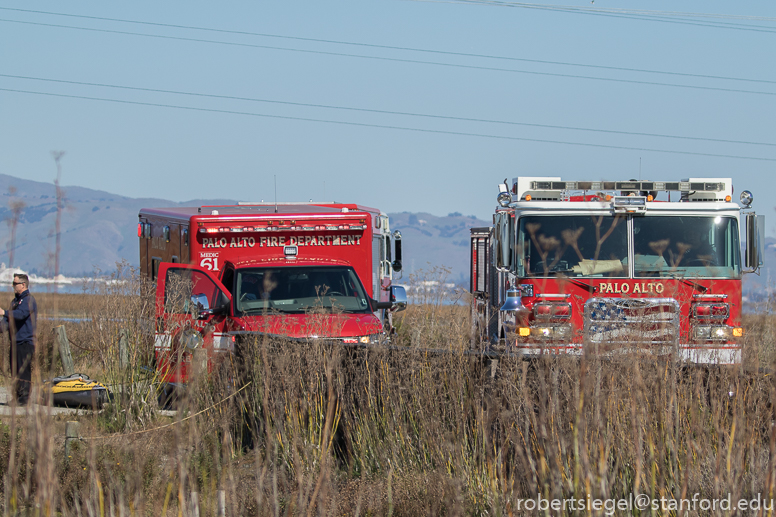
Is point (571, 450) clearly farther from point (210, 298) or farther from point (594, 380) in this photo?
point (210, 298)

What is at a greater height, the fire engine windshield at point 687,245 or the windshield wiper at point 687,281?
the fire engine windshield at point 687,245

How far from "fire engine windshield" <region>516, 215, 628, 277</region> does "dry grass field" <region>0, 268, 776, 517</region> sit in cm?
204

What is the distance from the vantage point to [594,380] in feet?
11.2

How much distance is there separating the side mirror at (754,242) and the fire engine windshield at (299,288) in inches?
192

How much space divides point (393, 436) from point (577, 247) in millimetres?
4495

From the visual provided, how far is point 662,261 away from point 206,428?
20.1 feet

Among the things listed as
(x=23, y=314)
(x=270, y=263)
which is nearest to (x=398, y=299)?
(x=270, y=263)

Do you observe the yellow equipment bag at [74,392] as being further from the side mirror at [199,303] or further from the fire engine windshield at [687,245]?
the fire engine windshield at [687,245]

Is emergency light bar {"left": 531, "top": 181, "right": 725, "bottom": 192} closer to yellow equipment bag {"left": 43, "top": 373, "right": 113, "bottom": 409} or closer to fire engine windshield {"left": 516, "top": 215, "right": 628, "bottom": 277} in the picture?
fire engine windshield {"left": 516, "top": 215, "right": 628, "bottom": 277}

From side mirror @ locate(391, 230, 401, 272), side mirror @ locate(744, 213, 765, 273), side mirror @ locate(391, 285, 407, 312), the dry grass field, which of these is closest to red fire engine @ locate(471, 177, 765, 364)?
side mirror @ locate(744, 213, 765, 273)

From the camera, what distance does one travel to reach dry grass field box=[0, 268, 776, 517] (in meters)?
3.46

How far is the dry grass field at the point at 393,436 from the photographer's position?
11.4 feet

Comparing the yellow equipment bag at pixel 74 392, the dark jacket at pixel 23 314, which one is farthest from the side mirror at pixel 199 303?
the dark jacket at pixel 23 314

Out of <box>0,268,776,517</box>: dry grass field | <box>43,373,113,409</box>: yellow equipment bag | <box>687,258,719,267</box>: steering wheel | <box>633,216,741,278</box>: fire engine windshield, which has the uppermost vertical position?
<box>633,216,741,278</box>: fire engine windshield
